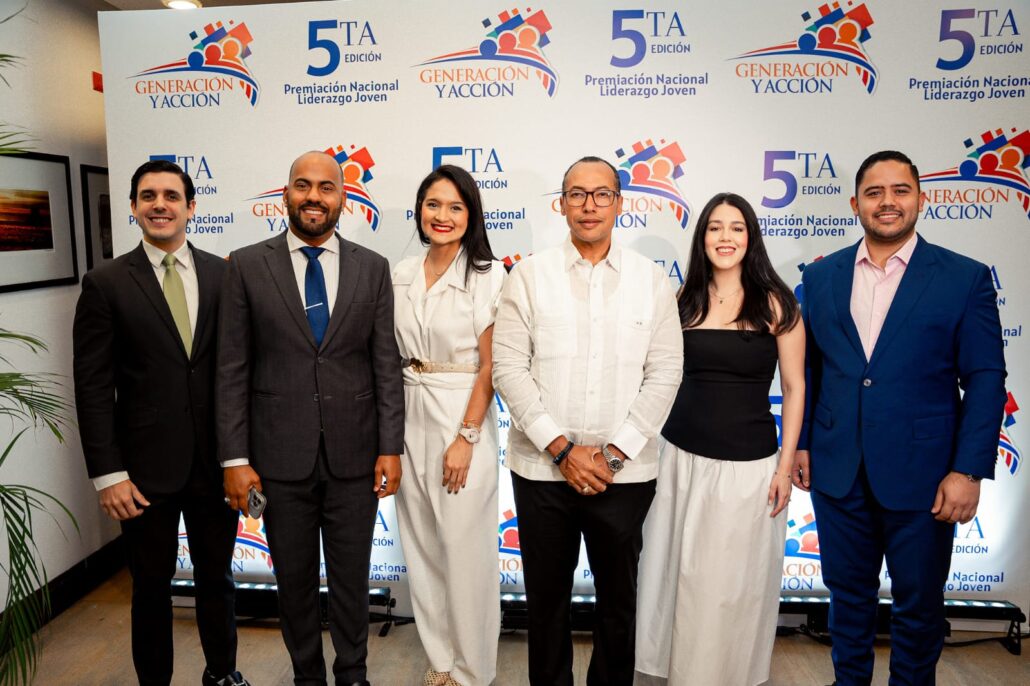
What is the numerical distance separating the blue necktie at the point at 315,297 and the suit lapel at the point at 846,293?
174cm

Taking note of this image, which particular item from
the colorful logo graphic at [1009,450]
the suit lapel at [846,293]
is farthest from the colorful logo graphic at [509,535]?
the colorful logo graphic at [1009,450]

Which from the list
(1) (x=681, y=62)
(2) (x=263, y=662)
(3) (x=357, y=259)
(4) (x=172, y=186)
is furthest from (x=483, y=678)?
(1) (x=681, y=62)

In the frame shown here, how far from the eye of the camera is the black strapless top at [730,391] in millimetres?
2354

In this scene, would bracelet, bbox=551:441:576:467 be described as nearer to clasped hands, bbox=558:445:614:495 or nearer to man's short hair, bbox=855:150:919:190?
clasped hands, bbox=558:445:614:495

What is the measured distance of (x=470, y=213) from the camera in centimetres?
255

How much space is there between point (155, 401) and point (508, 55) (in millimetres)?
2091

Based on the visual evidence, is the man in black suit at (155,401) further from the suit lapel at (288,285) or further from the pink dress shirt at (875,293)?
the pink dress shirt at (875,293)

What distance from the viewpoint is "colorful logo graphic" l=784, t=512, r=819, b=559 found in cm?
345

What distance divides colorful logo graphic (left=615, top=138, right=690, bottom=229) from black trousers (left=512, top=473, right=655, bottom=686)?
4.82ft

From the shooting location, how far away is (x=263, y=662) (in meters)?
3.06

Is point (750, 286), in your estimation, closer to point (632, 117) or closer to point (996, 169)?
point (632, 117)

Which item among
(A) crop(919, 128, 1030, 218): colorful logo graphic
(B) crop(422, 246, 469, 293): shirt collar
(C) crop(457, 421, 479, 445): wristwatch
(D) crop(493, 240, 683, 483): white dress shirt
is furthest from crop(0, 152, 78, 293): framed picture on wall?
(A) crop(919, 128, 1030, 218): colorful logo graphic

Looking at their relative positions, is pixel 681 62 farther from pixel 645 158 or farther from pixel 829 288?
pixel 829 288

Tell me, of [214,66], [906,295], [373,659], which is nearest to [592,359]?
[906,295]
